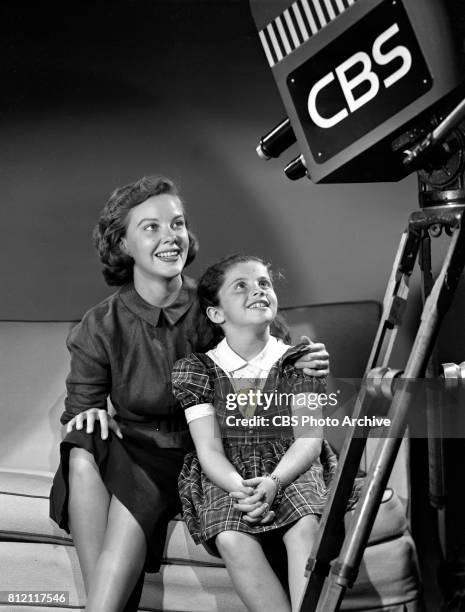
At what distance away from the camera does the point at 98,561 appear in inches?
56.3

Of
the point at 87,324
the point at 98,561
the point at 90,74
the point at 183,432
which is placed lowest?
the point at 98,561

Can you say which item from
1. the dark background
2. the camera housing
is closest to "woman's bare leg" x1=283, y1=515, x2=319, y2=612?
the camera housing

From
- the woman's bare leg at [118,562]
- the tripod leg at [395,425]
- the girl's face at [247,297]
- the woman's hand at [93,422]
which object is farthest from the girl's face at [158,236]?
the tripod leg at [395,425]

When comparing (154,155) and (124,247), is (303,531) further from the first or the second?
(154,155)

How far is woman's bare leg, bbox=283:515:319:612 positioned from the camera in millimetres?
1312

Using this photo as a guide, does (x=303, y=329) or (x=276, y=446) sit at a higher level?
(x=303, y=329)

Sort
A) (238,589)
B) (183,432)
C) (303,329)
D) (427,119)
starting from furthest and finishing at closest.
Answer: (303,329) < (183,432) < (238,589) < (427,119)

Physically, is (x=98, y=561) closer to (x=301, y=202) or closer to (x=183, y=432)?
(x=183, y=432)

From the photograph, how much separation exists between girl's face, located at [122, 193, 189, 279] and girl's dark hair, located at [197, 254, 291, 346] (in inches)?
2.9

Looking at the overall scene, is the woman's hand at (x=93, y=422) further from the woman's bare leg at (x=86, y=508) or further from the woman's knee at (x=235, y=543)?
the woman's knee at (x=235, y=543)

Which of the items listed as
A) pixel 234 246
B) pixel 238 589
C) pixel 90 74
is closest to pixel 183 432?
pixel 238 589

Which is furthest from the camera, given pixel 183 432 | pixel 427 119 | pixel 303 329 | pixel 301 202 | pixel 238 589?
pixel 301 202

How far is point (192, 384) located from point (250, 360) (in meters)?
0.12

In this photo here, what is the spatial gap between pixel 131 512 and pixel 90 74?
1286 mm
